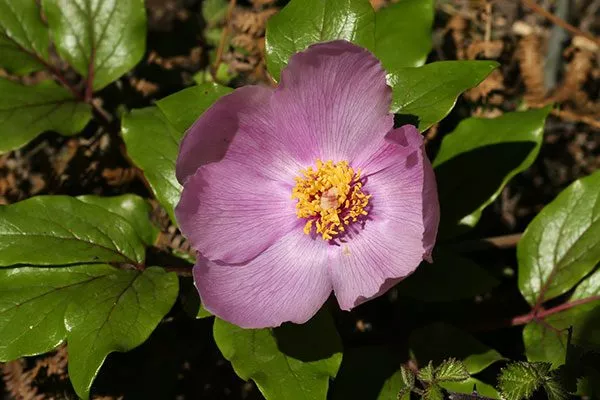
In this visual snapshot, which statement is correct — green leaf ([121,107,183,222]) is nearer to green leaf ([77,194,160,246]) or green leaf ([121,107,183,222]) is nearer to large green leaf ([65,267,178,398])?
green leaf ([77,194,160,246])

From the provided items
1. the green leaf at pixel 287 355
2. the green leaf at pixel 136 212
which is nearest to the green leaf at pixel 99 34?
the green leaf at pixel 136 212

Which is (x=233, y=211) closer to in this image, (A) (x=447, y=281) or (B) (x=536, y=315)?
(A) (x=447, y=281)

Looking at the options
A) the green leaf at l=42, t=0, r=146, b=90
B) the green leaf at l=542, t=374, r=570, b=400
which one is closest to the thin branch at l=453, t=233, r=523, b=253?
the green leaf at l=542, t=374, r=570, b=400

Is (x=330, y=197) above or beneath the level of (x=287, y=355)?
above

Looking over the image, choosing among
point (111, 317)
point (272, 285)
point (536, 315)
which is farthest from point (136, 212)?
point (536, 315)

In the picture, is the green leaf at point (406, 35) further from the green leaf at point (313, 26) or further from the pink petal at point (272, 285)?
the pink petal at point (272, 285)
